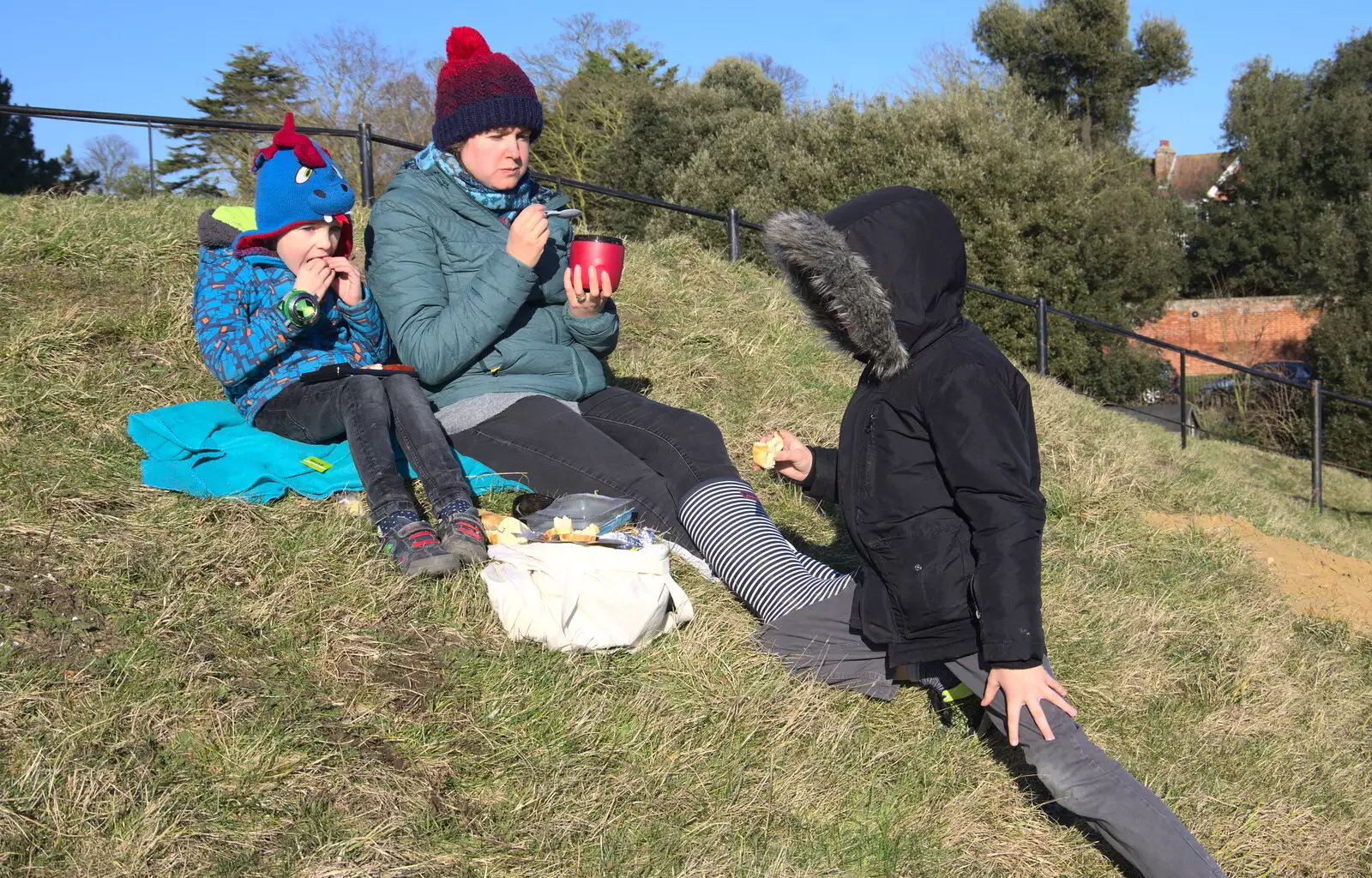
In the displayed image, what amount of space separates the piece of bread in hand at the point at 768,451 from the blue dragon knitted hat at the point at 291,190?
1617mm

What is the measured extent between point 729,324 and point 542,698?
156 inches

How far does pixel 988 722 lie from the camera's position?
9.50 feet

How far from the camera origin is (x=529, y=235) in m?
3.34

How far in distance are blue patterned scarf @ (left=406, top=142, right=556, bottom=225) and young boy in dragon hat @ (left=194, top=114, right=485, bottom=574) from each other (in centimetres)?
34

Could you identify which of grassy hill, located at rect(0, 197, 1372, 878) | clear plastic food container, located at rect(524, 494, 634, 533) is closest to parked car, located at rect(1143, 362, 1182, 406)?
grassy hill, located at rect(0, 197, 1372, 878)

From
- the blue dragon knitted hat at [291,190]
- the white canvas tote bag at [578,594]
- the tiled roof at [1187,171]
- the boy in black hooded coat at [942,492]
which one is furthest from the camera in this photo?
the tiled roof at [1187,171]

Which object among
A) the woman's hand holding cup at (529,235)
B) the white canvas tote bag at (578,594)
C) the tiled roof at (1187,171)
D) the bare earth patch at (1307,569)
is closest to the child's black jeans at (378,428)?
the white canvas tote bag at (578,594)

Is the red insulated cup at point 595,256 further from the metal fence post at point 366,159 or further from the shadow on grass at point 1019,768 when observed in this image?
the metal fence post at point 366,159

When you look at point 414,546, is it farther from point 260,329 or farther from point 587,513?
point 260,329

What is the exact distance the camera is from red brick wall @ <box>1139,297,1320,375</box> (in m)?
23.7

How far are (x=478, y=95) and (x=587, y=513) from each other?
1.48m

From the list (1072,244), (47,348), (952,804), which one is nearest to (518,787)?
(952,804)

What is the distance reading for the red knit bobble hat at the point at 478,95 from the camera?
11.8 feet

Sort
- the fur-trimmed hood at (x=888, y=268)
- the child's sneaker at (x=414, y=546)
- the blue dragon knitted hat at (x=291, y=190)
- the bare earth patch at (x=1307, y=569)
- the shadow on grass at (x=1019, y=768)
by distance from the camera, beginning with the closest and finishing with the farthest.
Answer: the fur-trimmed hood at (x=888, y=268) → the shadow on grass at (x=1019, y=768) → the child's sneaker at (x=414, y=546) → the blue dragon knitted hat at (x=291, y=190) → the bare earth patch at (x=1307, y=569)
